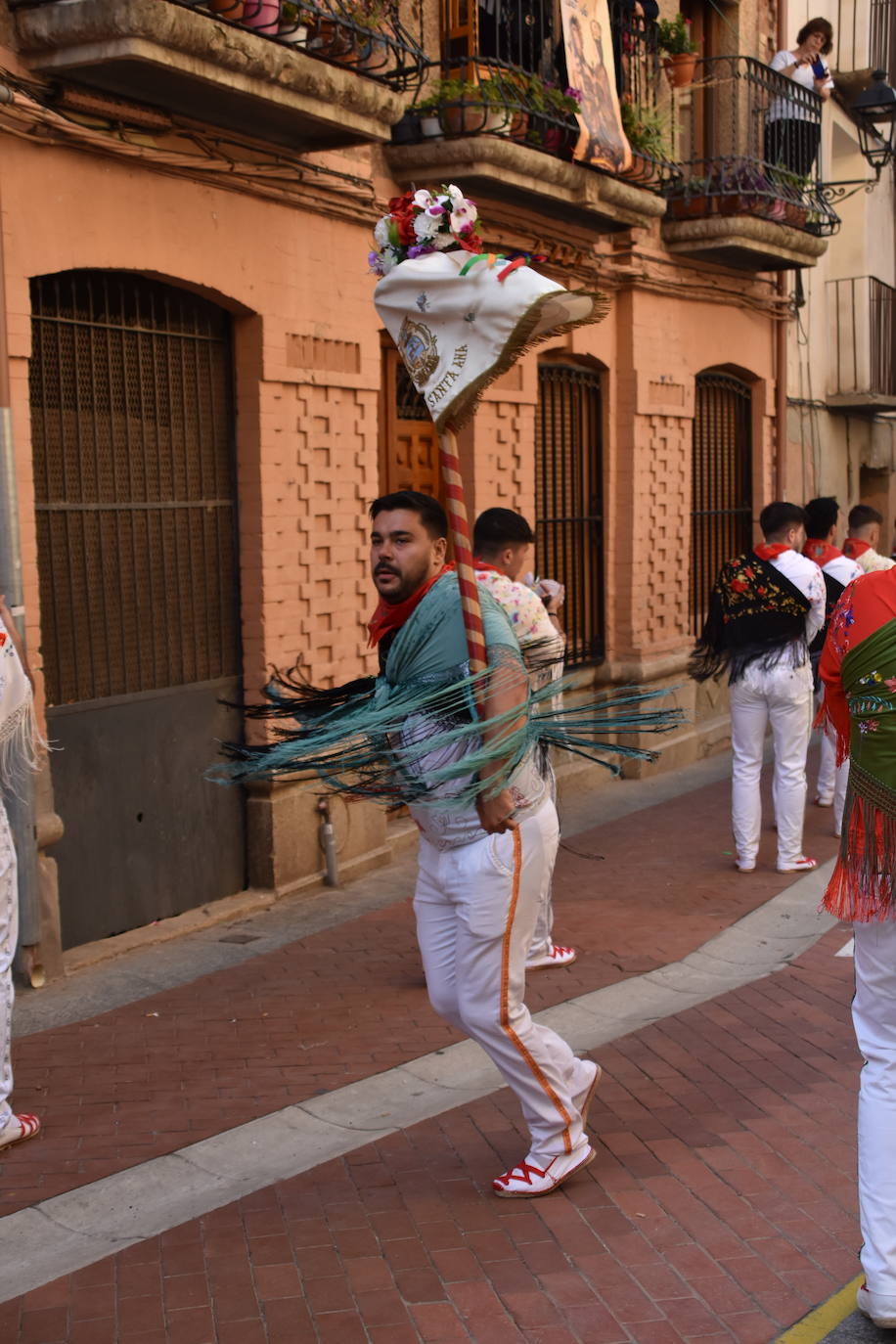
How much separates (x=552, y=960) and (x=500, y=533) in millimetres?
2015

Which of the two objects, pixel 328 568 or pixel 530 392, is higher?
pixel 530 392

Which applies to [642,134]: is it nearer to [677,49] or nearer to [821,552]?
[677,49]

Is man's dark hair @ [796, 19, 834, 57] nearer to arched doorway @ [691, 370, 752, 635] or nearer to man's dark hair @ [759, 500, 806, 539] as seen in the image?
arched doorway @ [691, 370, 752, 635]

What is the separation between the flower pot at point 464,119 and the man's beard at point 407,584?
236 inches

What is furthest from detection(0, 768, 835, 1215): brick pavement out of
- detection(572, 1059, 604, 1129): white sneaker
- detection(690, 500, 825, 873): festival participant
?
detection(572, 1059, 604, 1129): white sneaker

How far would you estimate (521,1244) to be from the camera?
420 centimetres

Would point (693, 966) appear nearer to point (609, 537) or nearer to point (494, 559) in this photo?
point (494, 559)

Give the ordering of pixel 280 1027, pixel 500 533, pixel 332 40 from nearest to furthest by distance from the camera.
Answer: pixel 280 1027 < pixel 500 533 < pixel 332 40

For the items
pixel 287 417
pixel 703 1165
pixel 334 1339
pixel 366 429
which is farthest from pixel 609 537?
pixel 334 1339

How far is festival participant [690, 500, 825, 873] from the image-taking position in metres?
8.57

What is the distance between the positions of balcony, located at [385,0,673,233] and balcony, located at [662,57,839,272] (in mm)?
693

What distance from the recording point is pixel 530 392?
11.0 meters

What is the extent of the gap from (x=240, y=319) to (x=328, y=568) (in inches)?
60.3

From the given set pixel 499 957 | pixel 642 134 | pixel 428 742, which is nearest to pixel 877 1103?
pixel 499 957
